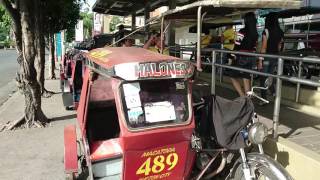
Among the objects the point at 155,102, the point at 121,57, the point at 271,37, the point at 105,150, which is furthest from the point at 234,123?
the point at 271,37

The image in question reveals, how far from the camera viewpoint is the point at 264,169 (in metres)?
4.04

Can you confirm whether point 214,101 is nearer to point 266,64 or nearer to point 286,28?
point 266,64

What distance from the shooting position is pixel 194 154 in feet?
15.1

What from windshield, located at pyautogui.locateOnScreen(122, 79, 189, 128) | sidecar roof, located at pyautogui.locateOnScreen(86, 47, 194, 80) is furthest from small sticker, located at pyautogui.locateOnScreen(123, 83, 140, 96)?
sidecar roof, located at pyautogui.locateOnScreen(86, 47, 194, 80)

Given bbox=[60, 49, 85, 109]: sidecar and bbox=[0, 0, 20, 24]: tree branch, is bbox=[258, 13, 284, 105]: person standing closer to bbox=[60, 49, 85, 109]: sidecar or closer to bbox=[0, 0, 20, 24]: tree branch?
bbox=[60, 49, 85, 109]: sidecar

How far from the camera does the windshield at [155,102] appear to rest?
416 cm

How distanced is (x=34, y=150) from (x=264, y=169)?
472cm

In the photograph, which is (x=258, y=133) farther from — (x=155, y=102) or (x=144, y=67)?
(x=144, y=67)

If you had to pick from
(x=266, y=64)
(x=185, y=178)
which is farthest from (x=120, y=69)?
(x=266, y=64)

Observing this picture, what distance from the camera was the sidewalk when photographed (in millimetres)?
6328

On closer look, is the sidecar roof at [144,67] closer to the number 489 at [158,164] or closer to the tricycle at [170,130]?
the tricycle at [170,130]

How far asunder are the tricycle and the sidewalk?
183cm

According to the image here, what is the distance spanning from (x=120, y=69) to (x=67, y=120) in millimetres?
6359

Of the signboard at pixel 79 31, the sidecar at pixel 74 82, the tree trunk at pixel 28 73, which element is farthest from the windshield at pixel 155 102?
the signboard at pixel 79 31
